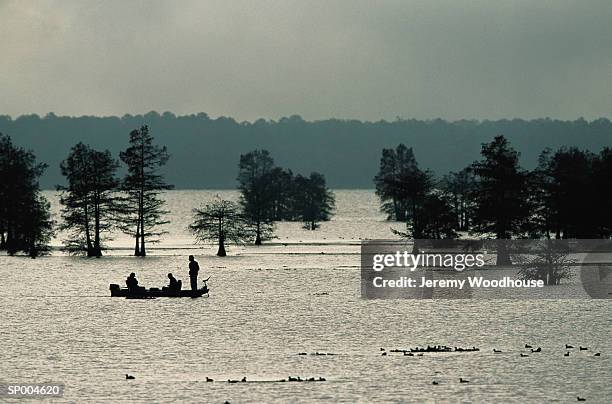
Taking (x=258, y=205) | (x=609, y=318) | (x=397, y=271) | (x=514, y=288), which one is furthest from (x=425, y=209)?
(x=609, y=318)

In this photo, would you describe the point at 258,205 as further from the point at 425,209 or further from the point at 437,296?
the point at 437,296

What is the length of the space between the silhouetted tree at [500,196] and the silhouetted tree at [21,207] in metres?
49.2

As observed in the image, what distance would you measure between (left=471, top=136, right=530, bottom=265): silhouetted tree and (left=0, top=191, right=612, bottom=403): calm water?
20365mm

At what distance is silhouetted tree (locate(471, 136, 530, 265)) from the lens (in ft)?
323

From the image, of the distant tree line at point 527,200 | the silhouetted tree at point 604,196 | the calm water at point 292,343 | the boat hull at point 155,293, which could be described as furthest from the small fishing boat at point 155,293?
the silhouetted tree at point 604,196

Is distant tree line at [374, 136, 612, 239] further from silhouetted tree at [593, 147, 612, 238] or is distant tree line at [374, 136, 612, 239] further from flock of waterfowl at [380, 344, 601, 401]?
flock of waterfowl at [380, 344, 601, 401]

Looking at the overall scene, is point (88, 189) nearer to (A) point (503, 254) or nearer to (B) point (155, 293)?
(A) point (503, 254)

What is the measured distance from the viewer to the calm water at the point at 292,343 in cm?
3472

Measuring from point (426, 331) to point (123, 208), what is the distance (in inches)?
3522

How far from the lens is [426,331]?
50.8 meters

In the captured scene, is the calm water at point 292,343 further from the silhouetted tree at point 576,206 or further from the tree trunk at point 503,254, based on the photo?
the silhouetted tree at point 576,206

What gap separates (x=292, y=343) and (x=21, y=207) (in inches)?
3603

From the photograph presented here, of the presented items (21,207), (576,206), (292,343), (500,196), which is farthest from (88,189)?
(292,343)

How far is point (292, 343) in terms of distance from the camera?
46.6 meters
